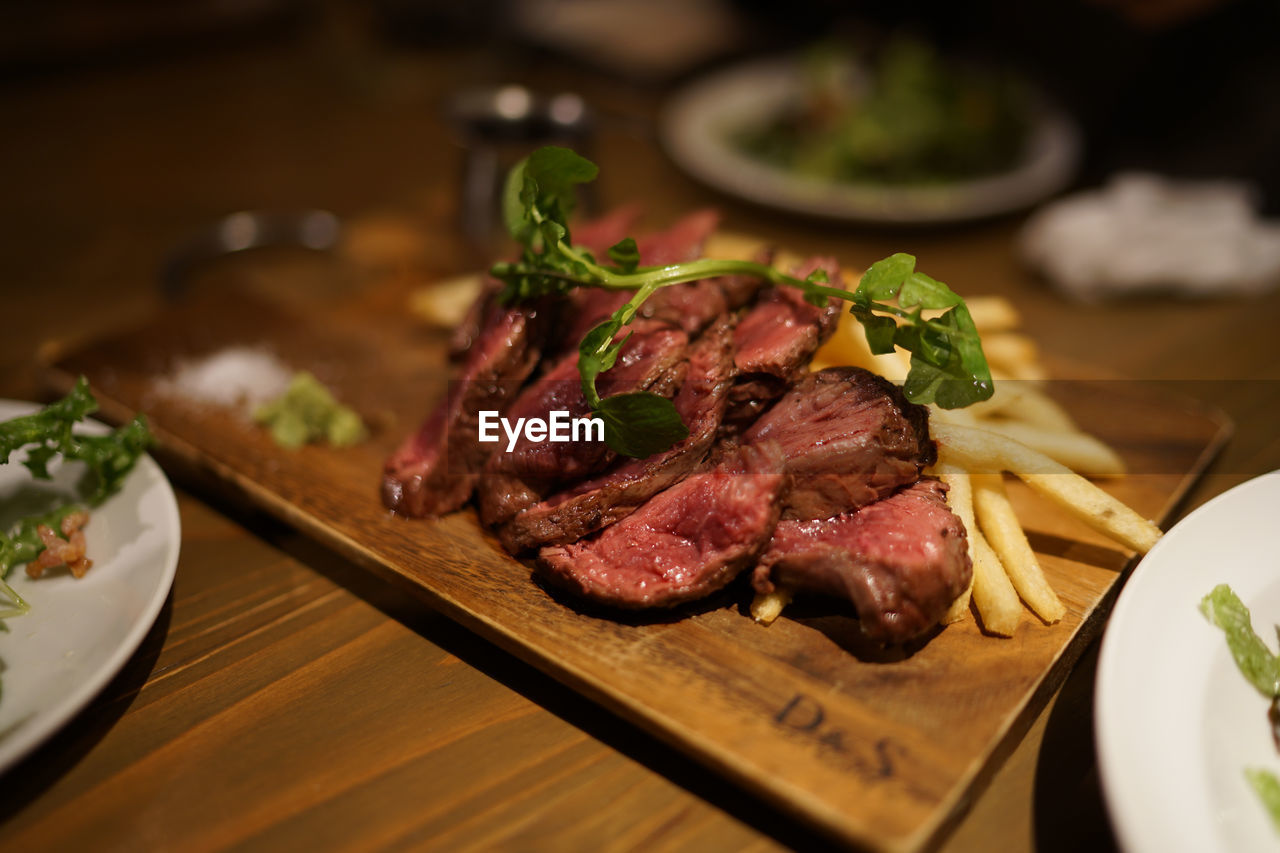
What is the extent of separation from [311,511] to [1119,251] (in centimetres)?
427

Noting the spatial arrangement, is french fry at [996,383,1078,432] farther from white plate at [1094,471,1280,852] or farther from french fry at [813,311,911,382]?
white plate at [1094,471,1280,852]

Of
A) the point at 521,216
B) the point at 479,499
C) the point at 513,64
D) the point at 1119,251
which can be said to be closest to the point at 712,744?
the point at 479,499

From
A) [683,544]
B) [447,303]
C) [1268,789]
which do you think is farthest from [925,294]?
[447,303]

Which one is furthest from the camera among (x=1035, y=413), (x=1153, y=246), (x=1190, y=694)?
(x=1153, y=246)

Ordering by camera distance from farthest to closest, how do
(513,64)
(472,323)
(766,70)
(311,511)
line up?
1. (513,64)
2. (766,70)
3. (472,323)
4. (311,511)

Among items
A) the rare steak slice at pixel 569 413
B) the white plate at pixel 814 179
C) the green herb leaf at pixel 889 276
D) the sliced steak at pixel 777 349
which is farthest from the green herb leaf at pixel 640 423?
the white plate at pixel 814 179

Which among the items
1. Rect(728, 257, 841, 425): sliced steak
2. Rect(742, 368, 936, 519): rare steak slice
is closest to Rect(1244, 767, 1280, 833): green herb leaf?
Rect(742, 368, 936, 519): rare steak slice

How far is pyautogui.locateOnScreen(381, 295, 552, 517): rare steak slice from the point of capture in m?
2.79

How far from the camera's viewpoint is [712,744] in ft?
6.42

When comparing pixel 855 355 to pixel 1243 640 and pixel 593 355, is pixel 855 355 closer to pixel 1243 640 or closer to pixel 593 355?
pixel 593 355

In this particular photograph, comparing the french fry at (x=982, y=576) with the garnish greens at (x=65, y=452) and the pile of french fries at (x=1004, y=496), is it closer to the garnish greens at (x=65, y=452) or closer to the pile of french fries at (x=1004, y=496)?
the pile of french fries at (x=1004, y=496)

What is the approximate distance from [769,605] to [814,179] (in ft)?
12.4

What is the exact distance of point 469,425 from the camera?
2824 mm

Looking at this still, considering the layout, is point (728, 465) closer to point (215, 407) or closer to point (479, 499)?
point (479, 499)
